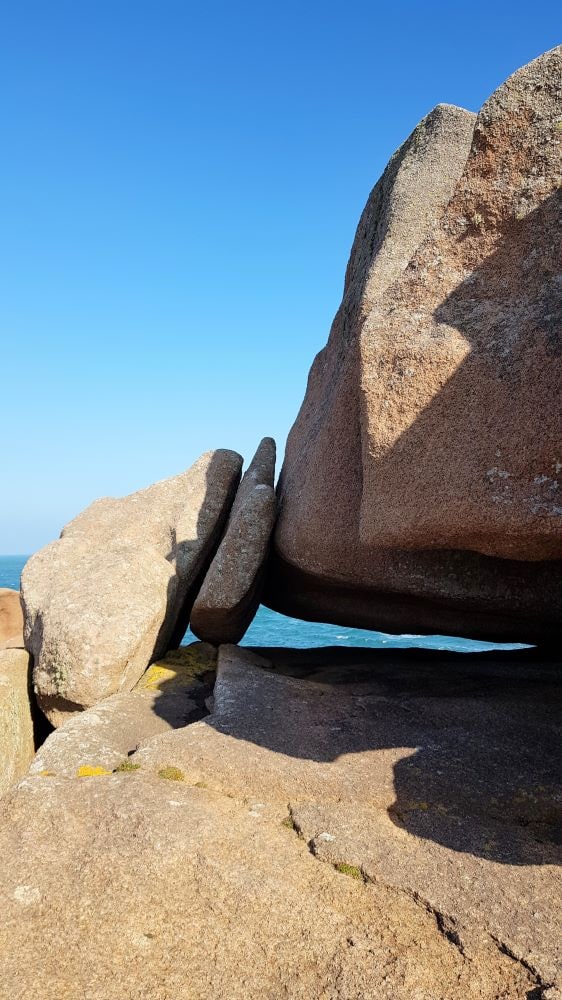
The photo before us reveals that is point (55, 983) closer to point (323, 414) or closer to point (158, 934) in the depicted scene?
point (158, 934)

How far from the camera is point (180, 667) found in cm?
948

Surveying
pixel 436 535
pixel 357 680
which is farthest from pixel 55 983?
pixel 357 680

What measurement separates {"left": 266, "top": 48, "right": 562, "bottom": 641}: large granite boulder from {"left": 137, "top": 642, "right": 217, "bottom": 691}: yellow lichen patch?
2.37 m

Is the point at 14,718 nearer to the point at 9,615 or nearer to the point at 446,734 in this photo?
the point at 446,734

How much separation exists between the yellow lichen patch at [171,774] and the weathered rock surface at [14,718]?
2.76 meters

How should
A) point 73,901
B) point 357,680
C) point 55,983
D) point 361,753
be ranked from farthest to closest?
point 357,680
point 361,753
point 73,901
point 55,983

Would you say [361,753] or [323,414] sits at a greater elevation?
[323,414]

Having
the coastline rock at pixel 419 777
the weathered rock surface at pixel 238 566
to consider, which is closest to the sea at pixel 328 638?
the weathered rock surface at pixel 238 566

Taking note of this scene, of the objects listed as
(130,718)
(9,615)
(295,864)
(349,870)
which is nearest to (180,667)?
(130,718)

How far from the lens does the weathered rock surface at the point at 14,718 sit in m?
7.80

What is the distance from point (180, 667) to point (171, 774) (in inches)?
153

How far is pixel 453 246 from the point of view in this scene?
675 centimetres

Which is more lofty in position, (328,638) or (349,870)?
(349,870)

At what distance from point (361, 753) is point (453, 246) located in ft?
15.4
